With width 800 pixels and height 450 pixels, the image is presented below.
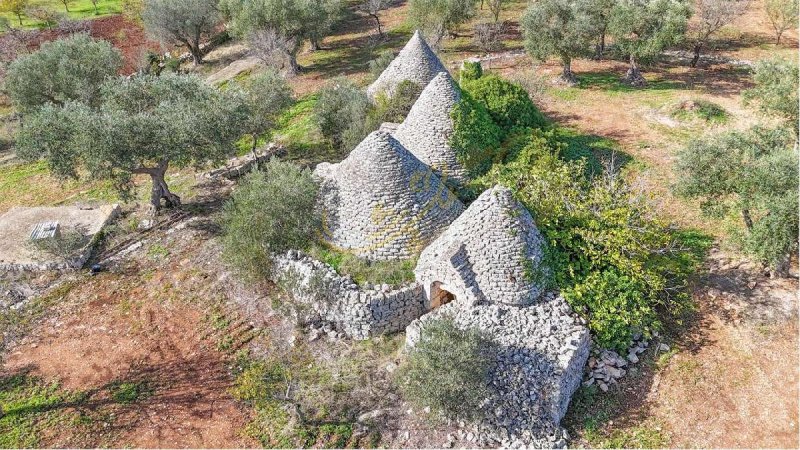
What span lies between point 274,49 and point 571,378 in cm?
2834

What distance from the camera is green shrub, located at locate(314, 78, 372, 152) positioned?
23.7 metres

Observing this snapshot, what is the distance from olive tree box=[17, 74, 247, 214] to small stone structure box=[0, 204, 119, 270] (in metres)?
2.86

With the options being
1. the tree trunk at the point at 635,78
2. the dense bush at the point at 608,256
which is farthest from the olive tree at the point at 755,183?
the tree trunk at the point at 635,78

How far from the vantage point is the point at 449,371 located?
12.1 m

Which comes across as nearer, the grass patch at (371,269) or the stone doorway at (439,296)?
the stone doorway at (439,296)

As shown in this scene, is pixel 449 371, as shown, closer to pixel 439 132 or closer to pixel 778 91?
pixel 439 132

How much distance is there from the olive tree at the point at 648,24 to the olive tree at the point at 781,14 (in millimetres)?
9221

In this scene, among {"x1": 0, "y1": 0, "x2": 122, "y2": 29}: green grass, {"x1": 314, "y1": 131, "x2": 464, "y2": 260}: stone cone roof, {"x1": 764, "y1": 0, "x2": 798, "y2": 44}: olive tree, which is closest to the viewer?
{"x1": 314, "y1": 131, "x2": 464, "y2": 260}: stone cone roof

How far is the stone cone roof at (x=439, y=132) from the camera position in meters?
18.7

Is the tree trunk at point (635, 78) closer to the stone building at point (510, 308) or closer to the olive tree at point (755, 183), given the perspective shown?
the olive tree at point (755, 183)

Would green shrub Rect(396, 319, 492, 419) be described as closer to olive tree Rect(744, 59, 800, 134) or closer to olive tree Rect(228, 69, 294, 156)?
olive tree Rect(744, 59, 800, 134)

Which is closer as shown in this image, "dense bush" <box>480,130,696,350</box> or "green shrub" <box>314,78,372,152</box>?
"dense bush" <box>480,130,696,350</box>

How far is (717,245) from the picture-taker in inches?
692

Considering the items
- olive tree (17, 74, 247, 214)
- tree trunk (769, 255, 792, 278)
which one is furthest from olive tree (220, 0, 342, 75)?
tree trunk (769, 255, 792, 278)
